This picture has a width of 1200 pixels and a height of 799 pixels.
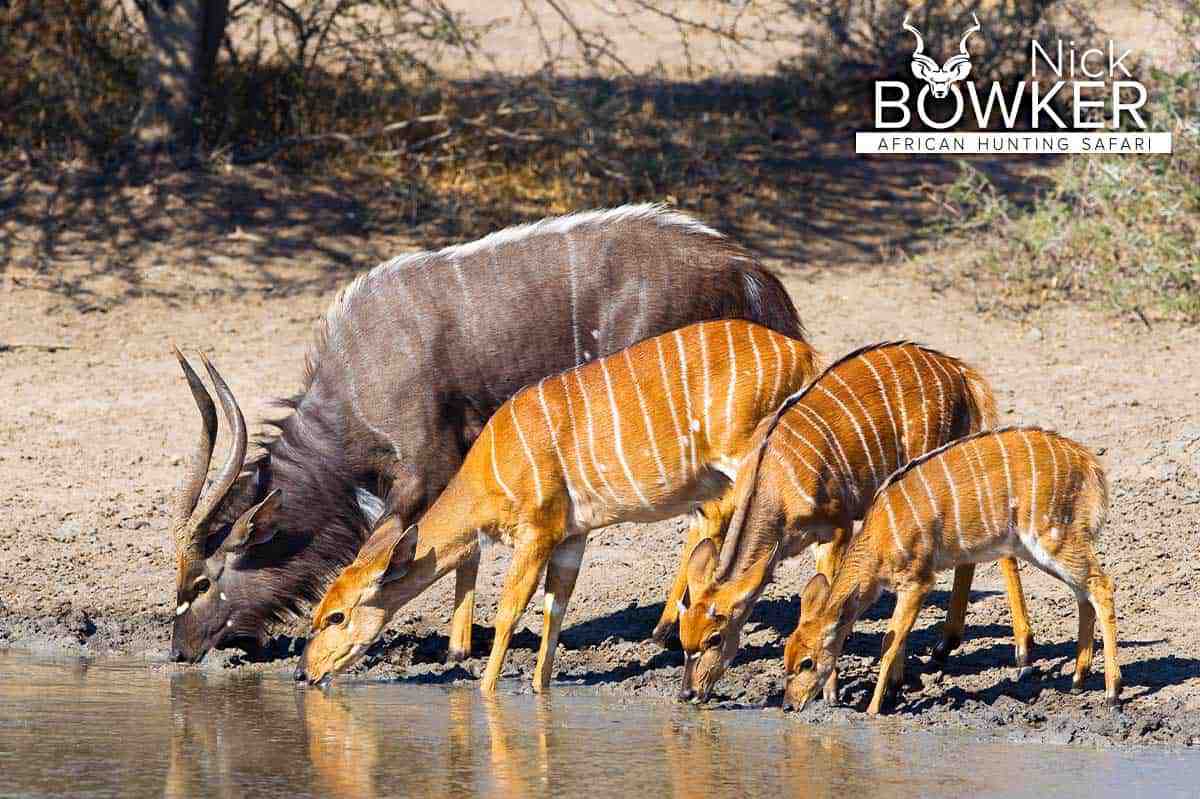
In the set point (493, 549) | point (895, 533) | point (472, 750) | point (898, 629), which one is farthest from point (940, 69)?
point (472, 750)

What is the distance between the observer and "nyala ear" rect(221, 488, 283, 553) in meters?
6.65

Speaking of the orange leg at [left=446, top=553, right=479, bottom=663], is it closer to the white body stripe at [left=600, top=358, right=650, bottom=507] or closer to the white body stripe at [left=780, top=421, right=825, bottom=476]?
the white body stripe at [left=600, top=358, right=650, bottom=507]

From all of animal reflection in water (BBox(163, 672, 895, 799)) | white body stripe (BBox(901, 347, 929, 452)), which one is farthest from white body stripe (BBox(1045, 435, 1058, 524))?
animal reflection in water (BBox(163, 672, 895, 799))

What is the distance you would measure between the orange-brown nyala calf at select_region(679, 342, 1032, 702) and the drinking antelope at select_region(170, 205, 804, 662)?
3.10 ft

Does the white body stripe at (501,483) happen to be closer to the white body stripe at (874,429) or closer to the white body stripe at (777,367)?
the white body stripe at (777,367)

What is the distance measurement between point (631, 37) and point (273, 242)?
5005 millimetres

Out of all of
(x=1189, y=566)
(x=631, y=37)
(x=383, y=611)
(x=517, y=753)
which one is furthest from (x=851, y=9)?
(x=517, y=753)

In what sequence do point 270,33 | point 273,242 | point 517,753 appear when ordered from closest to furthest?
point 517,753, point 273,242, point 270,33

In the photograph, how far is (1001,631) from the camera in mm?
6547

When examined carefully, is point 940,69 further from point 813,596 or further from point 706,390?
point 813,596

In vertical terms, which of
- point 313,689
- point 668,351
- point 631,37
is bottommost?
point 313,689

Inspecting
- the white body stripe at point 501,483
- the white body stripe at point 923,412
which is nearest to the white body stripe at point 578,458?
the white body stripe at point 501,483

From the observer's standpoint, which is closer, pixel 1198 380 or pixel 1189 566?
pixel 1189 566

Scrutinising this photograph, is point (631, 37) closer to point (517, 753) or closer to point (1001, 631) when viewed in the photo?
point (1001, 631)
